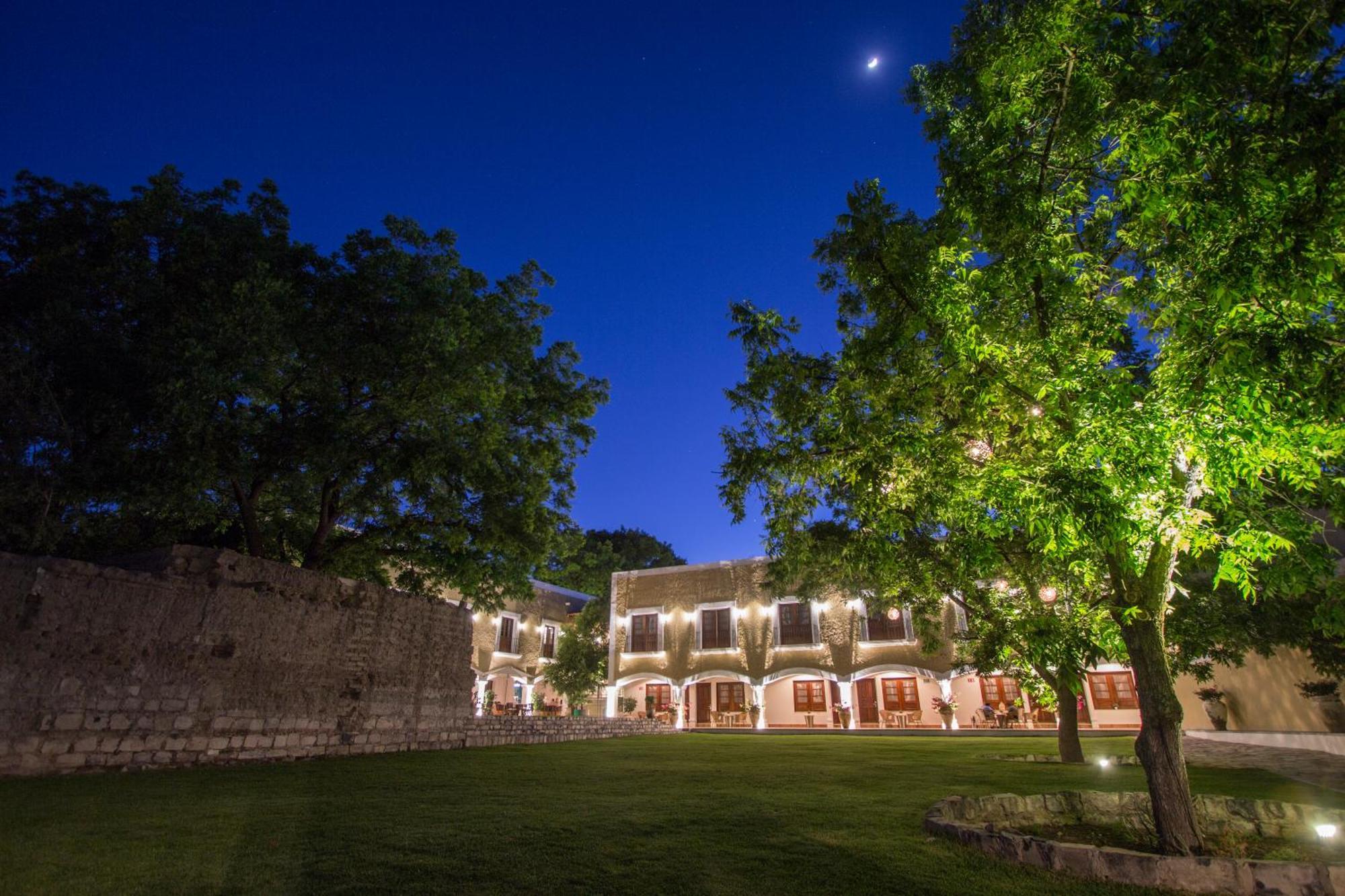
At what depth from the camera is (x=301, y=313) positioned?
36.7ft

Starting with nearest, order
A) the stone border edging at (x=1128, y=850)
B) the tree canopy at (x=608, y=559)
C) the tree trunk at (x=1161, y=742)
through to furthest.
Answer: the stone border edging at (x=1128, y=850)
the tree trunk at (x=1161, y=742)
the tree canopy at (x=608, y=559)

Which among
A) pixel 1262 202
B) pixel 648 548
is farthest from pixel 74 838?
pixel 648 548

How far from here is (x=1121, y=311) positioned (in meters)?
5.27

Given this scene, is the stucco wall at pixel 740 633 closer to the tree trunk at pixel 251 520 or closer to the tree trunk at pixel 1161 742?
the tree trunk at pixel 251 520

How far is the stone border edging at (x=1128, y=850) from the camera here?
3443 mm

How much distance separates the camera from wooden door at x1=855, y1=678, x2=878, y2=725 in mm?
24562

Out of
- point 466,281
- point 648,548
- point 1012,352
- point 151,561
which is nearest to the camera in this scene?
point 1012,352

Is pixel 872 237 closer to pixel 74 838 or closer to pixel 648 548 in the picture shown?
pixel 74 838

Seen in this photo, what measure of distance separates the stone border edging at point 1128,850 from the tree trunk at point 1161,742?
405mm

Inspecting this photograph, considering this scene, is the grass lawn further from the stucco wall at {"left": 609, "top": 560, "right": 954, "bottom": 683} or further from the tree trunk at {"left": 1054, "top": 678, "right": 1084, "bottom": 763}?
the stucco wall at {"left": 609, "top": 560, "right": 954, "bottom": 683}

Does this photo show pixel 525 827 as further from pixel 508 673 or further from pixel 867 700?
pixel 508 673

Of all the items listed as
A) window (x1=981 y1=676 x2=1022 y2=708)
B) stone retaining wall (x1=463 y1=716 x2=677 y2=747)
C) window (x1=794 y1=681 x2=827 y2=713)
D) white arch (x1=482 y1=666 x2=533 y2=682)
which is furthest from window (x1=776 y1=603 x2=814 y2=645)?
white arch (x1=482 y1=666 x2=533 y2=682)

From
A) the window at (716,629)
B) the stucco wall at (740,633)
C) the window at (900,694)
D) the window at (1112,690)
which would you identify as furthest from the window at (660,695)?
the window at (1112,690)

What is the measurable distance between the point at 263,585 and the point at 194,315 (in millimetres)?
4772
